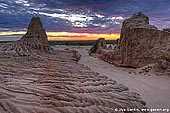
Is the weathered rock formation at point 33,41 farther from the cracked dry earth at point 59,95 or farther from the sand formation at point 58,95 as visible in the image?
the cracked dry earth at point 59,95

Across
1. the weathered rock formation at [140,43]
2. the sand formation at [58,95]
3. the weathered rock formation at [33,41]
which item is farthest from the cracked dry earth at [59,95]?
the weathered rock formation at [140,43]

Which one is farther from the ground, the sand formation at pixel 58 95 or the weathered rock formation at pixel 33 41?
the weathered rock formation at pixel 33 41

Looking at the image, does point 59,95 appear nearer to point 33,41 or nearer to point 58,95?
point 58,95

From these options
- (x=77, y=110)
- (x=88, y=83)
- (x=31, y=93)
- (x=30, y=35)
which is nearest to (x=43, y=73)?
(x=88, y=83)

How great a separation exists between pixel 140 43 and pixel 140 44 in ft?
0.17

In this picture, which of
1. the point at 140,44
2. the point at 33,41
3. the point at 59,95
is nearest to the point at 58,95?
the point at 59,95

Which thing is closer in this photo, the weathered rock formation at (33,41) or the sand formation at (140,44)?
the sand formation at (140,44)

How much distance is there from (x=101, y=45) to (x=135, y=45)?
9.61 metres

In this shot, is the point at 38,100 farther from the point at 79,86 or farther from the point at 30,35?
the point at 30,35

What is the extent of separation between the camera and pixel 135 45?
1024cm

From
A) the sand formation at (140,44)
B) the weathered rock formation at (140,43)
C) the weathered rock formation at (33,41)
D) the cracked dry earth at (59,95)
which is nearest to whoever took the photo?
the cracked dry earth at (59,95)

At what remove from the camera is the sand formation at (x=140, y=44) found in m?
8.56

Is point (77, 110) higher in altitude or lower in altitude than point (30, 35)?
lower

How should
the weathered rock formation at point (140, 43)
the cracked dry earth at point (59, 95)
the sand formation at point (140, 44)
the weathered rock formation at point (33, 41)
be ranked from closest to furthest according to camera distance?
the cracked dry earth at point (59, 95) < the sand formation at point (140, 44) < the weathered rock formation at point (140, 43) < the weathered rock formation at point (33, 41)
